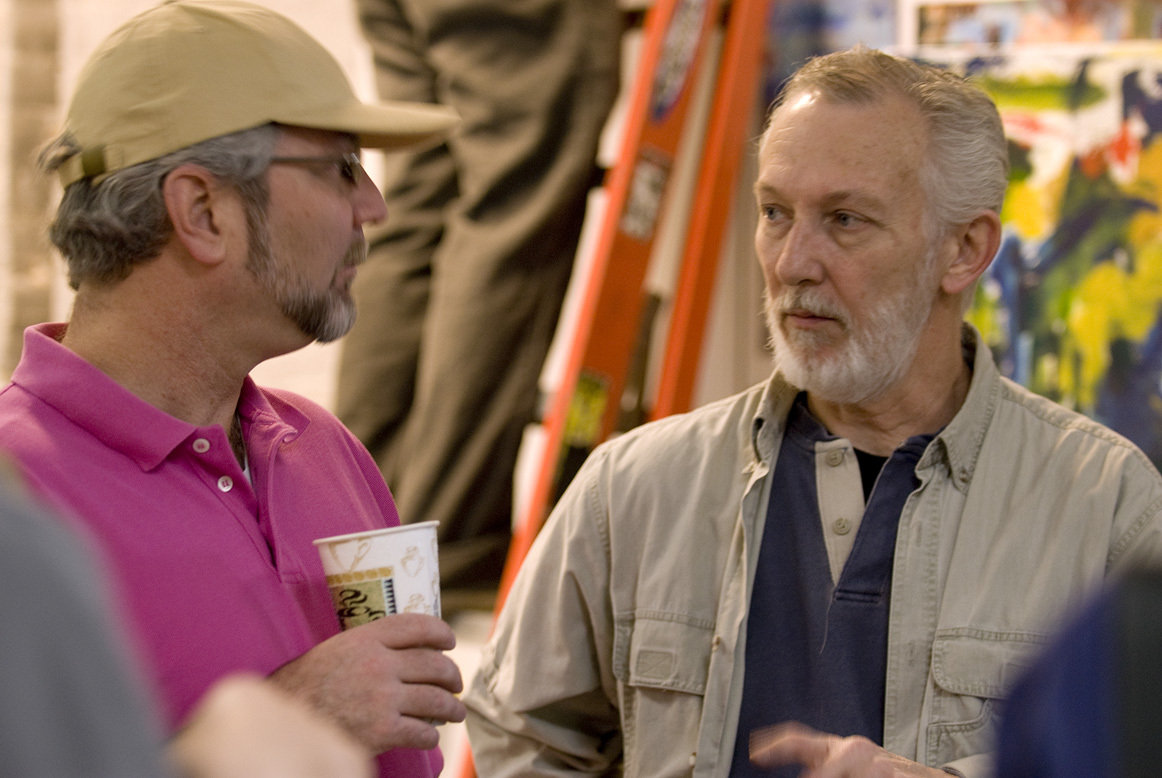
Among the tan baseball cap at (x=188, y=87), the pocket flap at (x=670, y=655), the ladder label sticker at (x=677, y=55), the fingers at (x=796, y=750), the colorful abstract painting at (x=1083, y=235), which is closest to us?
the fingers at (x=796, y=750)

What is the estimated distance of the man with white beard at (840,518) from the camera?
134cm

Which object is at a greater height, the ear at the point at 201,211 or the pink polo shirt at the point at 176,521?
the ear at the point at 201,211

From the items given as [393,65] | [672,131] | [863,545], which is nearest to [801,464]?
[863,545]

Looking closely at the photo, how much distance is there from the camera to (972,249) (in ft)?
5.07

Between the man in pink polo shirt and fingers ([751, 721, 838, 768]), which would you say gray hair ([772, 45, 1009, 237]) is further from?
fingers ([751, 721, 838, 768])

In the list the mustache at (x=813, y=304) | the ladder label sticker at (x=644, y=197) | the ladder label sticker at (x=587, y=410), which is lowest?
the ladder label sticker at (x=587, y=410)

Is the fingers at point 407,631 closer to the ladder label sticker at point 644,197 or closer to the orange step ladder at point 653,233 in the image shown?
the orange step ladder at point 653,233

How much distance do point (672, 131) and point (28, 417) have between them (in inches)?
68.0

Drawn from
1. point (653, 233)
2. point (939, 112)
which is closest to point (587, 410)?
point (653, 233)

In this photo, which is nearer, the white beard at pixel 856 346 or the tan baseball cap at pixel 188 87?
the tan baseball cap at pixel 188 87

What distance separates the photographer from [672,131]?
2557mm

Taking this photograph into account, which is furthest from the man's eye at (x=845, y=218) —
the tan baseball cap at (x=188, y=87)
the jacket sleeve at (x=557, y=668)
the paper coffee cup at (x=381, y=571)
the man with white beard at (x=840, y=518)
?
the paper coffee cup at (x=381, y=571)

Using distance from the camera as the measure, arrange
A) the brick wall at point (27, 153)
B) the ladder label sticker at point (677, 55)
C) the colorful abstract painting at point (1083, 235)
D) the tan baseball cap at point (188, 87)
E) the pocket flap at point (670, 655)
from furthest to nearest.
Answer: the brick wall at point (27, 153) → the ladder label sticker at point (677, 55) → the colorful abstract painting at point (1083, 235) → the pocket flap at point (670, 655) → the tan baseball cap at point (188, 87)

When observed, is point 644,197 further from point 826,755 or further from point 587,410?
point 826,755
